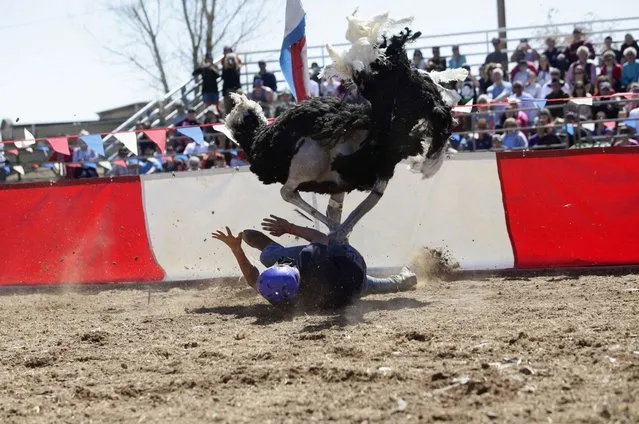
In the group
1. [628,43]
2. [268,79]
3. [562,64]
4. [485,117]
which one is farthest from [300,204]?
[268,79]

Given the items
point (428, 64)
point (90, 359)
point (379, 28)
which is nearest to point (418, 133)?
point (379, 28)

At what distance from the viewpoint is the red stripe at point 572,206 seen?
941cm

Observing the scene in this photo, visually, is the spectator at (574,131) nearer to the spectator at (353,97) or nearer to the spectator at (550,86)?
the spectator at (550,86)

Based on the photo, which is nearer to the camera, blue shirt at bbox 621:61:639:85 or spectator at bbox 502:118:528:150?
spectator at bbox 502:118:528:150

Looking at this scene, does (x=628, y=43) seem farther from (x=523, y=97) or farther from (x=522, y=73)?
(x=523, y=97)

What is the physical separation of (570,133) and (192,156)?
5386 millimetres

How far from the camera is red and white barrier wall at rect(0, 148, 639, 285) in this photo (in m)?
9.48

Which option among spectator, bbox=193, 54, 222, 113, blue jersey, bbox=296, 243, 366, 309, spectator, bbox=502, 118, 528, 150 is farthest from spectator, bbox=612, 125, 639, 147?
spectator, bbox=193, 54, 222, 113

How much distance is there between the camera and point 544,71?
51.9ft

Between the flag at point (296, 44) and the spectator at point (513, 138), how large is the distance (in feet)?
12.5

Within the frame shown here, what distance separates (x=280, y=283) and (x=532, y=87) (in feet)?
30.9

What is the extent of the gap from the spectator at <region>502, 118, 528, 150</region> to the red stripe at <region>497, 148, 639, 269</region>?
354 cm

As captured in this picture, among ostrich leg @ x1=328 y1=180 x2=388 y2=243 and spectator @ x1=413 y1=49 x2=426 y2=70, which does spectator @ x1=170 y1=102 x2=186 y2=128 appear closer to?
spectator @ x1=413 y1=49 x2=426 y2=70

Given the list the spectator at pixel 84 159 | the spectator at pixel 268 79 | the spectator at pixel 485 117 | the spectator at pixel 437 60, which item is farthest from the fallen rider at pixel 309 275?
the spectator at pixel 268 79
